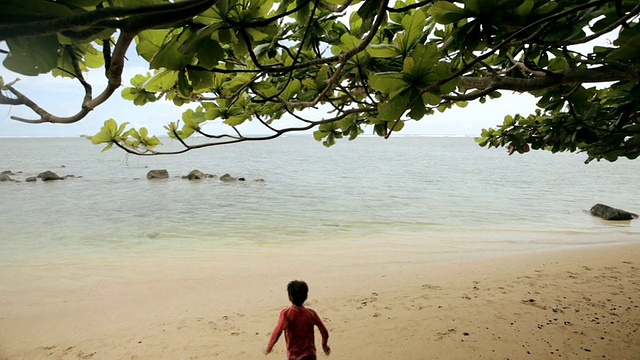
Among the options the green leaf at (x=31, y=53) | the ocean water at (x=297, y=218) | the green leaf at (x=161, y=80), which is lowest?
the ocean water at (x=297, y=218)

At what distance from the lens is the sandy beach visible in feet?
11.3

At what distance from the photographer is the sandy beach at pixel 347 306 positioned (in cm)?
345

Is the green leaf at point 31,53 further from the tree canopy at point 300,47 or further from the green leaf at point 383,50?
the green leaf at point 383,50

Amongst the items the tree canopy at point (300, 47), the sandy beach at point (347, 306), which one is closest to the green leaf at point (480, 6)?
the tree canopy at point (300, 47)

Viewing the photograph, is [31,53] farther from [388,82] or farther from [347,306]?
[347,306]

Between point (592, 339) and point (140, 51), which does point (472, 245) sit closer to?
point (592, 339)

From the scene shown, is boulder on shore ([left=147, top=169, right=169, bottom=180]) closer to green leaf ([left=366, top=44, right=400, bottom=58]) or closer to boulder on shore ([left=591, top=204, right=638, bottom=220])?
boulder on shore ([left=591, top=204, right=638, bottom=220])

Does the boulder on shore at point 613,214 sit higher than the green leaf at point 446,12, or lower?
lower

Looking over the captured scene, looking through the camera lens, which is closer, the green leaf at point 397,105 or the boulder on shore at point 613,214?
the green leaf at point 397,105

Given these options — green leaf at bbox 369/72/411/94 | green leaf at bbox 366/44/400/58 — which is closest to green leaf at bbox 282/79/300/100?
green leaf at bbox 366/44/400/58

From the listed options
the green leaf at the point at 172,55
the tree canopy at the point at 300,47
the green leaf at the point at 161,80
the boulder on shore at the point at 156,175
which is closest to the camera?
the tree canopy at the point at 300,47

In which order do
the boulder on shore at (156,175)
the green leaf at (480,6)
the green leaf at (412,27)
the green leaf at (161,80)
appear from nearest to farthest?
1. the green leaf at (480,6)
2. the green leaf at (161,80)
3. the green leaf at (412,27)
4. the boulder on shore at (156,175)

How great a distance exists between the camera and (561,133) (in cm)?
267

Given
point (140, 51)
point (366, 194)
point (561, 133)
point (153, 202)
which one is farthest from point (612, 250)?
point (153, 202)
